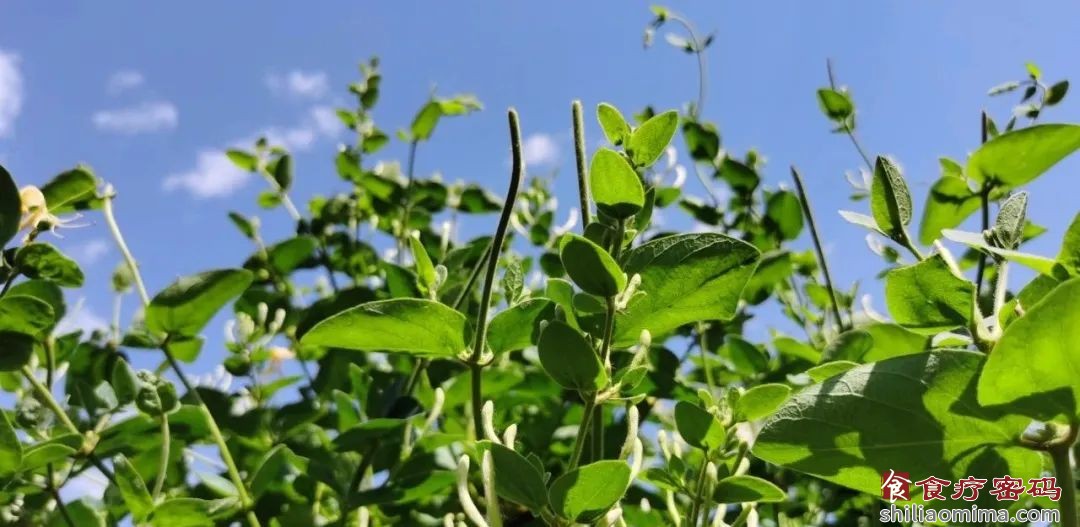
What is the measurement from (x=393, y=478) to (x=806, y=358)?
1.35 feet

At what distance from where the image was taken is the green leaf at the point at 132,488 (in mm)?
662

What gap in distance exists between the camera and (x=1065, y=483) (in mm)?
395

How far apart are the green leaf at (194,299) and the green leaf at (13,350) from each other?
0.10 m

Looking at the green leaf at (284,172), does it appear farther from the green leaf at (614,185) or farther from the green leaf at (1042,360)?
the green leaf at (1042,360)

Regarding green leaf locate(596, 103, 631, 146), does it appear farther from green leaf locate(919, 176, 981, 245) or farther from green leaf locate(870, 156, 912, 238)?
green leaf locate(919, 176, 981, 245)

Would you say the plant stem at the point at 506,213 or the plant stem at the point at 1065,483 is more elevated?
the plant stem at the point at 506,213

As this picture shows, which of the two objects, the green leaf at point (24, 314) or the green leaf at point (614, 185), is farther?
the green leaf at point (24, 314)

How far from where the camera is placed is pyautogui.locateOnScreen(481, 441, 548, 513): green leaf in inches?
17.3

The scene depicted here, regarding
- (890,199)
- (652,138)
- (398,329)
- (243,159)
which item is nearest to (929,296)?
(890,199)

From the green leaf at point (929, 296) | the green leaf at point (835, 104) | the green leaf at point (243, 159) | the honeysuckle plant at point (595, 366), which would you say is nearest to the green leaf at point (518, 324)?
the honeysuckle plant at point (595, 366)

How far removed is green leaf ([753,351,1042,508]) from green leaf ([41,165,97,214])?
66 cm

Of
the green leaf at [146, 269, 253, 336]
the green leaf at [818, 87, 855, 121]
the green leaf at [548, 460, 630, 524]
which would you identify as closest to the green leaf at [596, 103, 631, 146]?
the green leaf at [548, 460, 630, 524]

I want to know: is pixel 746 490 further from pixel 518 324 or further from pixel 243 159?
pixel 243 159

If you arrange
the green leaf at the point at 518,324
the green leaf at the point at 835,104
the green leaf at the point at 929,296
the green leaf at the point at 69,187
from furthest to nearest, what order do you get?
the green leaf at the point at 835,104 → the green leaf at the point at 69,187 → the green leaf at the point at 518,324 → the green leaf at the point at 929,296
